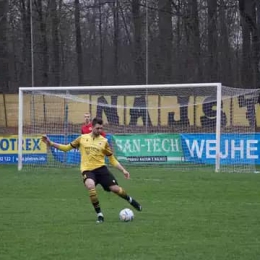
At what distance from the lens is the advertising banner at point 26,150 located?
24.8m

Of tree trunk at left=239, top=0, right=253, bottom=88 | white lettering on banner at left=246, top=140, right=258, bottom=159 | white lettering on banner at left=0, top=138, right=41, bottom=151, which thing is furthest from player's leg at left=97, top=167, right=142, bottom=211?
tree trunk at left=239, top=0, right=253, bottom=88

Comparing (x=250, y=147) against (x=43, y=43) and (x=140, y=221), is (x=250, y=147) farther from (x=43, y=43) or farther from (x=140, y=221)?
(x=43, y=43)

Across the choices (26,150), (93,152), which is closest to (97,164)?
(93,152)

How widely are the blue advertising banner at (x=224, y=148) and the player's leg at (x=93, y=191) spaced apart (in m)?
11.2

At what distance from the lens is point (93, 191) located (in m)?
12.3

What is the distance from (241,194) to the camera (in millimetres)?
16625

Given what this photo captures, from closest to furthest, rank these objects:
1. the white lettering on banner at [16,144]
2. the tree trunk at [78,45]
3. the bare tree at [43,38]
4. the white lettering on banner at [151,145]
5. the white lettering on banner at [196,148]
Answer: the white lettering on banner at [196,148]
the white lettering on banner at [151,145]
the white lettering on banner at [16,144]
the bare tree at [43,38]
the tree trunk at [78,45]

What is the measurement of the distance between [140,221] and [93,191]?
0.91m

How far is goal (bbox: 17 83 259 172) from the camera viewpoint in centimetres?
2342

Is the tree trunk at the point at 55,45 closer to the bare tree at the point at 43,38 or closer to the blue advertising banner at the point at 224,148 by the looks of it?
the bare tree at the point at 43,38

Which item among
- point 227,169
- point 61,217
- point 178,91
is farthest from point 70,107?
point 61,217

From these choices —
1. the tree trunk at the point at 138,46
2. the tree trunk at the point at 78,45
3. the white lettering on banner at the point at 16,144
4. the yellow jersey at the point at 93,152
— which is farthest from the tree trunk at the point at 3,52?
the yellow jersey at the point at 93,152

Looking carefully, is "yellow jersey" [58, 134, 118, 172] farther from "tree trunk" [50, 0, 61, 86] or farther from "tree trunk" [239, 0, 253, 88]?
"tree trunk" [50, 0, 61, 86]

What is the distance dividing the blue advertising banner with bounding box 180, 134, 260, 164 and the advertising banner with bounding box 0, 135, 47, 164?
4694 millimetres
